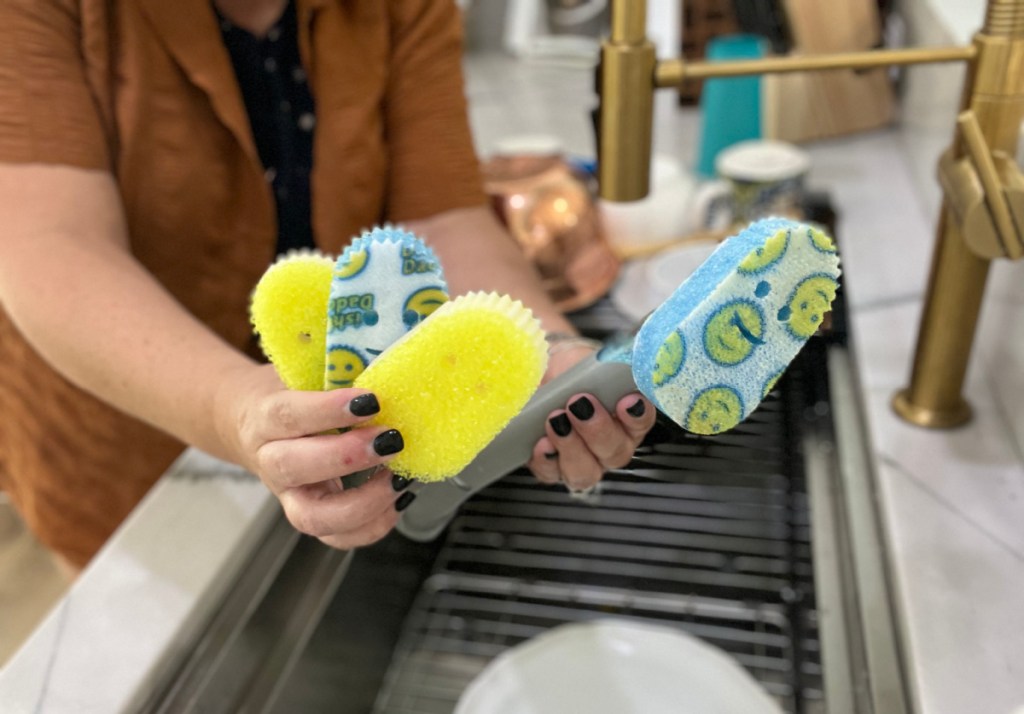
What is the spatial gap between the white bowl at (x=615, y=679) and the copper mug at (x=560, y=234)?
34 centimetres

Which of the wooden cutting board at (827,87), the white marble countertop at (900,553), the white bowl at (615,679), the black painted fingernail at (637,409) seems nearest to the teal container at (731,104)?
the wooden cutting board at (827,87)

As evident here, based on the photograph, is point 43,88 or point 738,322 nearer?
point 738,322

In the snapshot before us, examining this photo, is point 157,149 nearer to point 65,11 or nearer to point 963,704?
point 65,11

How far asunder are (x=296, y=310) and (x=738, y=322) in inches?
6.1

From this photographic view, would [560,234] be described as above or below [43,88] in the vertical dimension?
below

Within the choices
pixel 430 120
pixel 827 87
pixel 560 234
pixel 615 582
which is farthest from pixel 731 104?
pixel 615 582

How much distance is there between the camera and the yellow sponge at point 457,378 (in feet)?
0.86

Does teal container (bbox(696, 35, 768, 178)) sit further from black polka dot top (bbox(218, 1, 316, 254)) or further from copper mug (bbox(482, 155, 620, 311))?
black polka dot top (bbox(218, 1, 316, 254))

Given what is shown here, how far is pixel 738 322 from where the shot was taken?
0.26 meters

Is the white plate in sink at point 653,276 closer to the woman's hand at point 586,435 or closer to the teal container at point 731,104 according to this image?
the teal container at point 731,104

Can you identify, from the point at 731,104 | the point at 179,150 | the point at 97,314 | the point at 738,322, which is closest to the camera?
the point at 738,322

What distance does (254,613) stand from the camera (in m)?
0.50

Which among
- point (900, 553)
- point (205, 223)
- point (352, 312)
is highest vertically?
point (352, 312)

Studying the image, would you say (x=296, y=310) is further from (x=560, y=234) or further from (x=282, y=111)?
(x=560, y=234)
